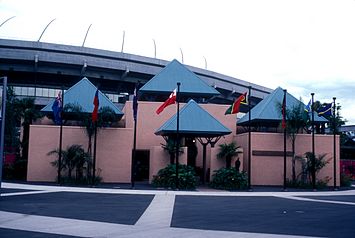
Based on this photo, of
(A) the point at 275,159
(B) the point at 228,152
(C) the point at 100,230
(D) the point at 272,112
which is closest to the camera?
(C) the point at 100,230

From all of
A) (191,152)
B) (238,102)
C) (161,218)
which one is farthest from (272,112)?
(161,218)

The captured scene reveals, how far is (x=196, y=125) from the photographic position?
3494 cm

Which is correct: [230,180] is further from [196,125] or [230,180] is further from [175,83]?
[175,83]

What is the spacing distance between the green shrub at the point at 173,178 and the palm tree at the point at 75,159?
17.0ft

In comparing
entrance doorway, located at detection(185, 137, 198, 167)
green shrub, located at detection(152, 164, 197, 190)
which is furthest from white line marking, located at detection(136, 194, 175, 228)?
entrance doorway, located at detection(185, 137, 198, 167)

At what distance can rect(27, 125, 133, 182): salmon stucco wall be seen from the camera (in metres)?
35.2

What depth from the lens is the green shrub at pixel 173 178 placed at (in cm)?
3095

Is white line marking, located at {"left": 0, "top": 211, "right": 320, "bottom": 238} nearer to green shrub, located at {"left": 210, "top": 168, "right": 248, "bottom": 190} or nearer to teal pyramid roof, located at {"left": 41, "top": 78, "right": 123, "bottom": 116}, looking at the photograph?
green shrub, located at {"left": 210, "top": 168, "right": 248, "bottom": 190}

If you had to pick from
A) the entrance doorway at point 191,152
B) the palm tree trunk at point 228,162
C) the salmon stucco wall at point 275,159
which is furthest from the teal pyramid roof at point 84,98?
the salmon stucco wall at point 275,159

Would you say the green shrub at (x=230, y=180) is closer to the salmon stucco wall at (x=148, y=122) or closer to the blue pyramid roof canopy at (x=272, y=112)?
the salmon stucco wall at (x=148, y=122)

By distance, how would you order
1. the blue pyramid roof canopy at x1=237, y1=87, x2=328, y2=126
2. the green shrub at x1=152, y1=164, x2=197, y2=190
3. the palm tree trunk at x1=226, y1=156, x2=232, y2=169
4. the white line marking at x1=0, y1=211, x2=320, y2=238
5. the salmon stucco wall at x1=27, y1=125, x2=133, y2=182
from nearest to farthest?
the white line marking at x1=0, y1=211, x2=320, y2=238 → the green shrub at x1=152, y1=164, x2=197, y2=190 → the salmon stucco wall at x1=27, y1=125, x2=133, y2=182 → the palm tree trunk at x1=226, y1=156, x2=232, y2=169 → the blue pyramid roof canopy at x1=237, y1=87, x2=328, y2=126

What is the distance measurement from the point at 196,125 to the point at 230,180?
5026mm

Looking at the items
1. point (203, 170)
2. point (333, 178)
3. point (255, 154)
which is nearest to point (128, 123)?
point (203, 170)

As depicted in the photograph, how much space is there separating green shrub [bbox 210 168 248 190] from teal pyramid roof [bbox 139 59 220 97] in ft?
36.2
